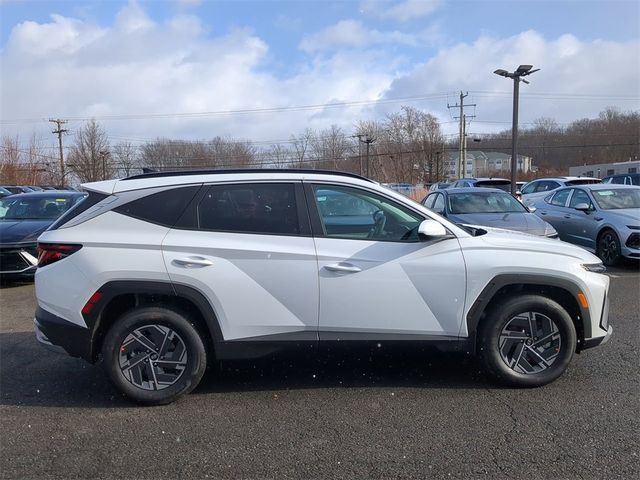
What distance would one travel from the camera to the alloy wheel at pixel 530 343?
3926 millimetres

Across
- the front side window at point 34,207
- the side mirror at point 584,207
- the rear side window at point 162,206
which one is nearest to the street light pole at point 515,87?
the side mirror at point 584,207

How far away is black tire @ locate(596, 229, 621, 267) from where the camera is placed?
9.16 metres

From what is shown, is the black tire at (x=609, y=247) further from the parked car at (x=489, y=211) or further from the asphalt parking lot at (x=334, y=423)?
the asphalt parking lot at (x=334, y=423)

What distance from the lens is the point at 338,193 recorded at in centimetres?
407

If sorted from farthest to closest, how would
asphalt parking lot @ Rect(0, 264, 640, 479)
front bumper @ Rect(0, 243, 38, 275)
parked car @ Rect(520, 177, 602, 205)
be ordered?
parked car @ Rect(520, 177, 602, 205) → front bumper @ Rect(0, 243, 38, 275) → asphalt parking lot @ Rect(0, 264, 640, 479)

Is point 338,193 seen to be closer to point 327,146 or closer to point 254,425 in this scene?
point 254,425

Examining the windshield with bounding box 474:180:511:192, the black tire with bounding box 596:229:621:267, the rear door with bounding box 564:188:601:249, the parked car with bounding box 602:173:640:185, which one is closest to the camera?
the black tire with bounding box 596:229:621:267

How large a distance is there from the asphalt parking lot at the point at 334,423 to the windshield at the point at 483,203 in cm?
502

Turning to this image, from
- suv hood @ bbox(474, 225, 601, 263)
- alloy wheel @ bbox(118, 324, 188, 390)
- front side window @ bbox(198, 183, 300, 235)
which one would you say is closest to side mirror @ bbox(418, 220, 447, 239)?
suv hood @ bbox(474, 225, 601, 263)

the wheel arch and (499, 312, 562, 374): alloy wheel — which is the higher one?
the wheel arch

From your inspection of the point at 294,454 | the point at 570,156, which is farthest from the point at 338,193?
the point at 570,156

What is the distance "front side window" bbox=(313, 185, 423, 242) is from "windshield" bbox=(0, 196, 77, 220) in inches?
297

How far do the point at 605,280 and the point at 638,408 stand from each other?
102 centimetres

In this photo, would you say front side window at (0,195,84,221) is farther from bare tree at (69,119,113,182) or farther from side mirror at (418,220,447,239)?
bare tree at (69,119,113,182)
